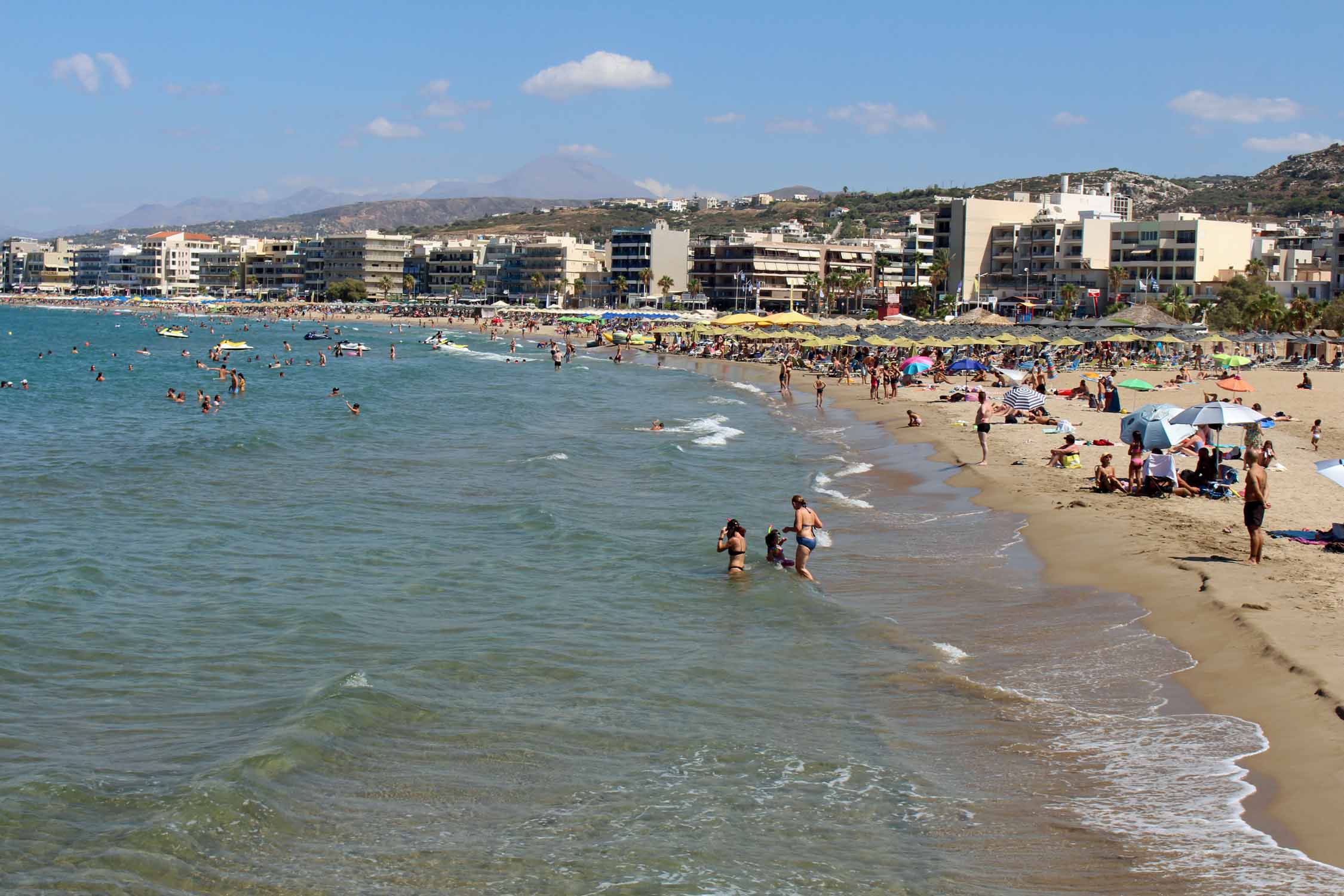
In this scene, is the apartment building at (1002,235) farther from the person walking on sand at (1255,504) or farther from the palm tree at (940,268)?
the person walking on sand at (1255,504)

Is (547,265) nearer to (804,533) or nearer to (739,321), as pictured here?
(739,321)

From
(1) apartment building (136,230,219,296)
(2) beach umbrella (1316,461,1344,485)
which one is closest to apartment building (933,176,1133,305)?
(2) beach umbrella (1316,461,1344,485)

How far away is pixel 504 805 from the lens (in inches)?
350

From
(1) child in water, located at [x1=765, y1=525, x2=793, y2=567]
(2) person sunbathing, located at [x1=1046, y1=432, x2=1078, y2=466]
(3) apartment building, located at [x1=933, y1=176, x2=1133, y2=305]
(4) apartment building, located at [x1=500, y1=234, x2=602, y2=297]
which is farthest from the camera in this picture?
(4) apartment building, located at [x1=500, y1=234, x2=602, y2=297]

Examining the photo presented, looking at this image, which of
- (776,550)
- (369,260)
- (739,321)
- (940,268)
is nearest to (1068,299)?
(940,268)

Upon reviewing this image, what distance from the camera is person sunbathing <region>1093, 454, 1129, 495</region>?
21375 millimetres

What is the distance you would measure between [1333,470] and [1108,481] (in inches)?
254

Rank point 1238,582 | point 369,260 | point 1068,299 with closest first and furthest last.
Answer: point 1238,582
point 1068,299
point 369,260

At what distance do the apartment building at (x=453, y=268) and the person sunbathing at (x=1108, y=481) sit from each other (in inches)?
5670

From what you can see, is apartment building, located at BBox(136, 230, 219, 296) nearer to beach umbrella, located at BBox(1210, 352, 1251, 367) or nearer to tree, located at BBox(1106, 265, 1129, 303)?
tree, located at BBox(1106, 265, 1129, 303)

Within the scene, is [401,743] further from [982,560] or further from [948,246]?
[948,246]

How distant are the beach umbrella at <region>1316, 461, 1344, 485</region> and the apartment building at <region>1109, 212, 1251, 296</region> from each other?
80174 mm

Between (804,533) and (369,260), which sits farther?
(369,260)

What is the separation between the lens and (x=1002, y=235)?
106 m
